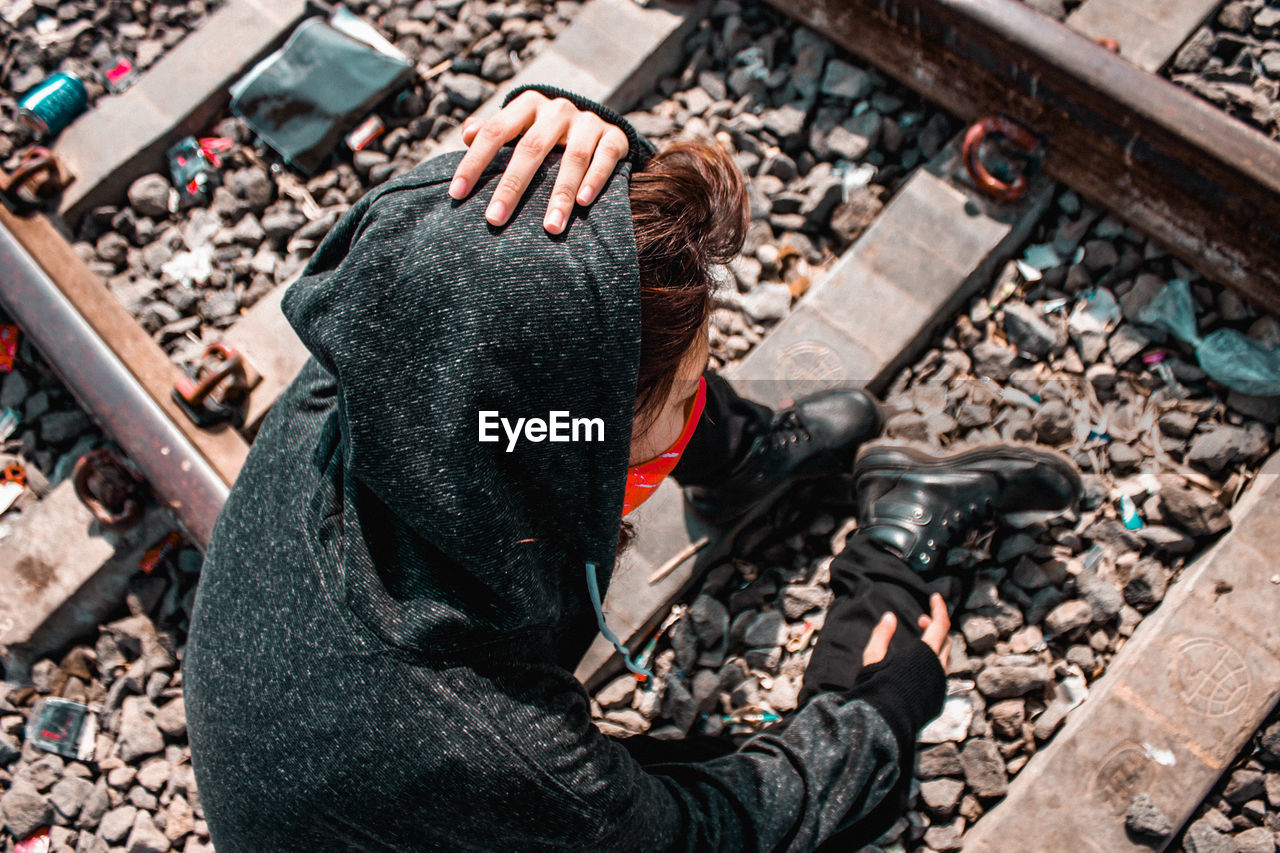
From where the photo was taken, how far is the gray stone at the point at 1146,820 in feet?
7.57

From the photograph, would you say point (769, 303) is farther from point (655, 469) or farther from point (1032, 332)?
point (655, 469)

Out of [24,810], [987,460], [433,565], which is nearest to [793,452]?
[987,460]

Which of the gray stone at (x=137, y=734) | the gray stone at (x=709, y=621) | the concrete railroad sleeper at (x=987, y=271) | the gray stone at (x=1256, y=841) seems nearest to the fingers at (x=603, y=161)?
the concrete railroad sleeper at (x=987, y=271)

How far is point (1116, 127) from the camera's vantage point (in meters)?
2.80

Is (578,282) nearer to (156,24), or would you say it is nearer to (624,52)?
(624,52)

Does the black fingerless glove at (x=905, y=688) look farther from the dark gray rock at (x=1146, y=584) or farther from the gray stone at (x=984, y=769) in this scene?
the dark gray rock at (x=1146, y=584)

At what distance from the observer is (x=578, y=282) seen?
4.21 ft

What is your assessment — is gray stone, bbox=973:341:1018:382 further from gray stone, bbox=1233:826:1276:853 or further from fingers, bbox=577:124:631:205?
fingers, bbox=577:124:631:205

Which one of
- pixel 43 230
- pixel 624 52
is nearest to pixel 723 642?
pixel 624 52

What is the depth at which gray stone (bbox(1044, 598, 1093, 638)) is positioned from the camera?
2.62m

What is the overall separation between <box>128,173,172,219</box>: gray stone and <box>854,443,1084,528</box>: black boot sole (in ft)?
10.9

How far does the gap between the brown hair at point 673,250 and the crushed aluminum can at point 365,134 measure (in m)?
2.43

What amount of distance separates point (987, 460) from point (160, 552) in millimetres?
3123

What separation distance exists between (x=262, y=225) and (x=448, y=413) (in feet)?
9.77
